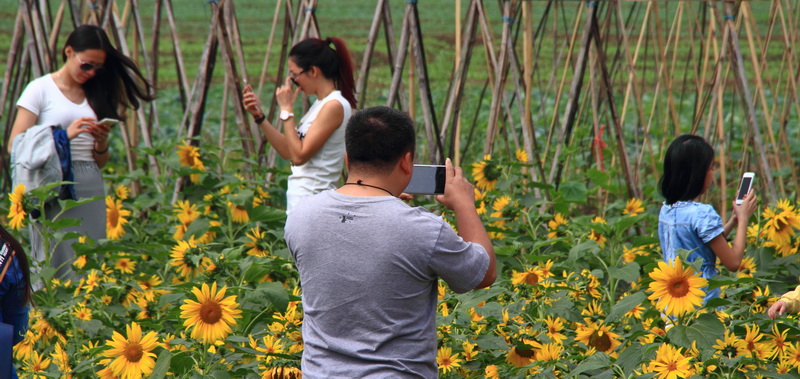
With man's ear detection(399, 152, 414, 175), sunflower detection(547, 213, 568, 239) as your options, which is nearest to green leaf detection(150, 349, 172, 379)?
man's ear detection(399, 152, 414, 175)

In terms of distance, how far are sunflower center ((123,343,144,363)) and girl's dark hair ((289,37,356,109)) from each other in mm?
1169

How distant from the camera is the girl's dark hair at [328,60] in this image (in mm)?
2818

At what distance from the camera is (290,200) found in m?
2.90

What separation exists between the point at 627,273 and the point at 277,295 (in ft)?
2.93

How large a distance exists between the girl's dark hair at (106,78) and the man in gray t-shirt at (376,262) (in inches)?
73.5

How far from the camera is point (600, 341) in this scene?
217 centimetres

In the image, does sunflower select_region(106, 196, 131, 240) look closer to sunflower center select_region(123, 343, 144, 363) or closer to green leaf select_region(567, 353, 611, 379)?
sunflower center select_region(123, 343, 144, 363)

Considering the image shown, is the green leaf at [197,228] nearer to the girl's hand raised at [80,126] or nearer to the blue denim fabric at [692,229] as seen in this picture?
the girl's hand raised at [80,126]

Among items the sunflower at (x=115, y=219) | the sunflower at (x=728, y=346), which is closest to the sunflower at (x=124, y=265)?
the sunflower at (x=115, y=219)

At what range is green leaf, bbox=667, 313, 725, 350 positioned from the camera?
1.84 m

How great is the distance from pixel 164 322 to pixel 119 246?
504mm

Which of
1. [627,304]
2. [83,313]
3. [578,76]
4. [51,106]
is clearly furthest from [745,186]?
[51,106]

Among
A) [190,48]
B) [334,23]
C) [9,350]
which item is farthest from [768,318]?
[334,23]

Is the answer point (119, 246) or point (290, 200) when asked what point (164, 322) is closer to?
point (119, 246)
